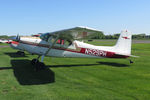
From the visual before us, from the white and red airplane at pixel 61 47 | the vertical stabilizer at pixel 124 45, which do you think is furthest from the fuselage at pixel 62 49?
the vertical stabilizer at pixel 124 45

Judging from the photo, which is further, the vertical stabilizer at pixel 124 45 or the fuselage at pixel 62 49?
the vertical stabilizer at pixel 124 45

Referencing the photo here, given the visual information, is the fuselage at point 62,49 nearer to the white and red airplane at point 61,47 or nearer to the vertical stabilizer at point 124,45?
the white and red airplane at point 61,47

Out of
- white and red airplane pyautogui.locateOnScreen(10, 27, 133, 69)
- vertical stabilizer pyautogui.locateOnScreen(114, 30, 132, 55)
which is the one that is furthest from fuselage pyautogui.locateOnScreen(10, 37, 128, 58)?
vertical stabilizer pyautogui.locateOnScreen(114, 30, 132, 55)

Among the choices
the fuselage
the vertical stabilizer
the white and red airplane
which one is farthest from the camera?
the vertical stabilizer

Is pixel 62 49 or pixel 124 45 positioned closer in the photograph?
pixel 62 49

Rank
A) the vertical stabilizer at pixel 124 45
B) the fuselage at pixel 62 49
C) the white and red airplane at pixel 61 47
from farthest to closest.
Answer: the vertical stabilizer at pixel 124 45 < the fuselage at pixel 62 49 < the white and red airplane at pixel 61 47

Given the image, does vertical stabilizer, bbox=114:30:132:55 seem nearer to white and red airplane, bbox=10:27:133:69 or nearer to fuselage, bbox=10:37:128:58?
white and red airplane, bbox=10:27:133:69

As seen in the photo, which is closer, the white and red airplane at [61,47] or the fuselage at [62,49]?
the white and red airplane at [61,47]

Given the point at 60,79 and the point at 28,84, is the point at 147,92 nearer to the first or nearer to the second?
the point at 60,79

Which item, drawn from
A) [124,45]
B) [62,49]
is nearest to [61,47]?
[62,49]

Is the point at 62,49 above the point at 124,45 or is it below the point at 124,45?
below

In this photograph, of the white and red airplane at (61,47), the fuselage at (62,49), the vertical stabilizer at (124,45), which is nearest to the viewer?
the white and red airplane at (61,47)

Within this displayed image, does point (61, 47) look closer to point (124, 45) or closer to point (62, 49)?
point (62, 49)

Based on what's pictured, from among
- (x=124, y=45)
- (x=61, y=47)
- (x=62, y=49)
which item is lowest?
(x=62, y=49)
